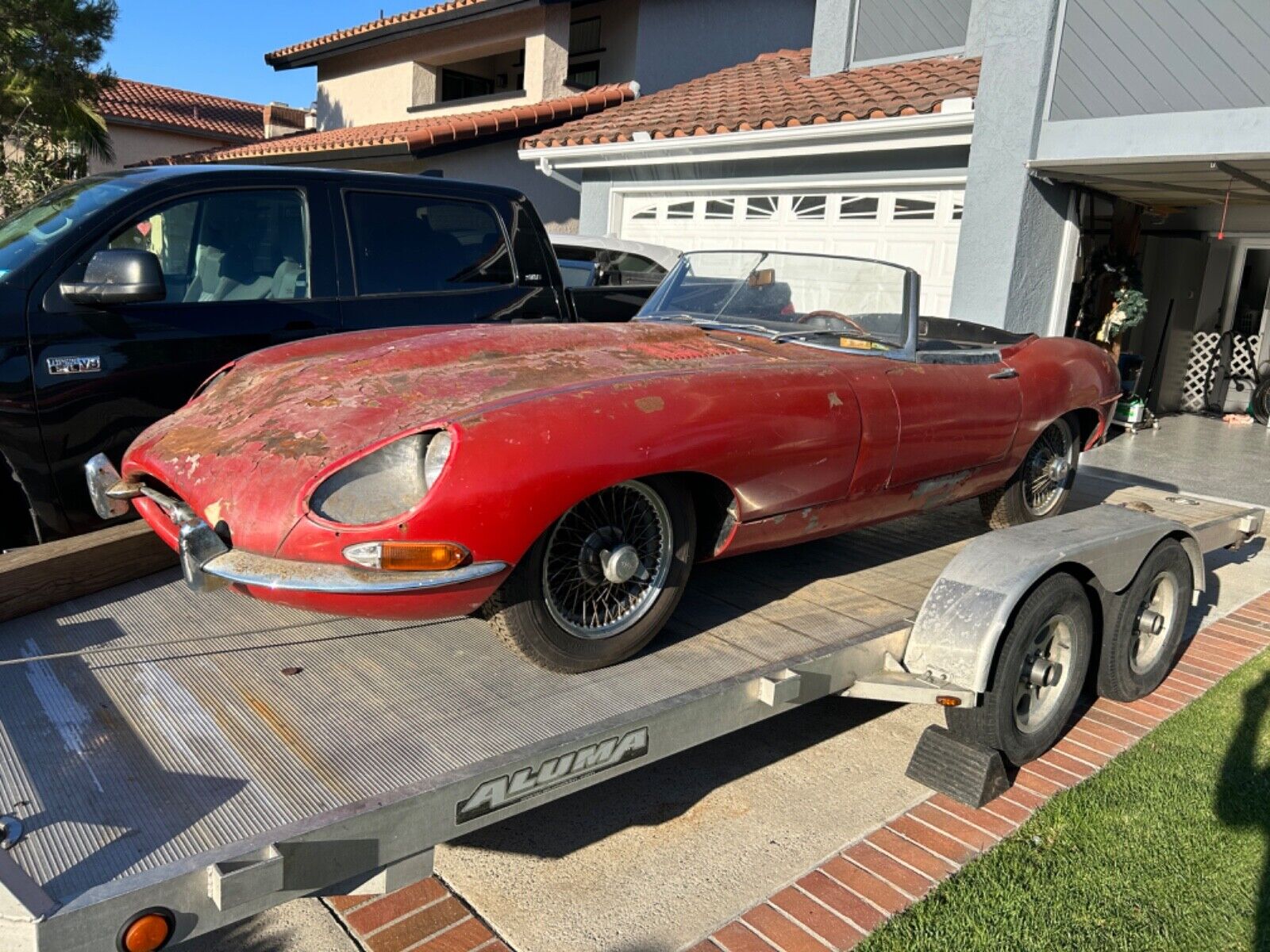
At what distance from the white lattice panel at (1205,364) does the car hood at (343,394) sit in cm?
1215

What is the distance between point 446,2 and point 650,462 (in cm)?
1648

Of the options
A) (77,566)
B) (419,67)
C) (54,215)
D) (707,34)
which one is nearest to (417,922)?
(77,566)

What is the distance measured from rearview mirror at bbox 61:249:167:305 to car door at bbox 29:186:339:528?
64 mm

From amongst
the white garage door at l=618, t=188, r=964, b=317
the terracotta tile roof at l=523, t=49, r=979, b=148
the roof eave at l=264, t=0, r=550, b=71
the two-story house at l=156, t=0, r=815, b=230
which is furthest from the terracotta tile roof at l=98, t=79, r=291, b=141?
the white garage door at l=618, t=188, r=964, b=317

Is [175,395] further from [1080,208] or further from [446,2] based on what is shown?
[446,2]

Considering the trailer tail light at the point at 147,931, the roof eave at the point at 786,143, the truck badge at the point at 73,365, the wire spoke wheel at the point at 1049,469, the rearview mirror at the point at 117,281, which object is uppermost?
the roof eave at the point at 786,143

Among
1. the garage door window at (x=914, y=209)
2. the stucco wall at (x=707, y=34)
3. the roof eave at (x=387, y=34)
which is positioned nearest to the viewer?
the garage door window at (x=914, y=209)

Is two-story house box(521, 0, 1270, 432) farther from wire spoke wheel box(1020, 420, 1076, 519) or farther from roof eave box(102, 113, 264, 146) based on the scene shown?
roof eave box(102, 113, 264, 146)

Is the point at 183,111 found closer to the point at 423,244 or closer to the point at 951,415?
the point at 423,244

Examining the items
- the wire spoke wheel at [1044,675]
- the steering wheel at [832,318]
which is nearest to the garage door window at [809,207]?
the steering wheel at [832,318]

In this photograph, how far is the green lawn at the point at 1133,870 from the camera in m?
2.89

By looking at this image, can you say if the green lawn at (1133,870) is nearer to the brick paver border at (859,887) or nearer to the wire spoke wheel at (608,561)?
the brick paver border at (859,887)

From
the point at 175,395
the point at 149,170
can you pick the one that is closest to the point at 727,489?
the point at 175,395

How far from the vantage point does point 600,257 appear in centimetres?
902
